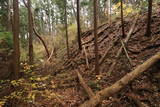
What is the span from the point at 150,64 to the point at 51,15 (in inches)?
1066

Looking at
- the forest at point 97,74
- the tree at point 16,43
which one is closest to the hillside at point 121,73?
the forest at point 97,74

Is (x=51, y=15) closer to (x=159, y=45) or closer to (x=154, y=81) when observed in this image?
(x=159, y=45)

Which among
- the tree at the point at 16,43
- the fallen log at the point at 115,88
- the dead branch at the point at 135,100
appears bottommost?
the dead branch at the point at 135,100

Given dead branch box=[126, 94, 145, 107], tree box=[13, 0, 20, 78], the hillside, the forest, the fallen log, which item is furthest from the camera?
tree box=[13, 0, 20, 78]

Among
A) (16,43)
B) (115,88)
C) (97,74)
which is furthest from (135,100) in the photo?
(16,43)

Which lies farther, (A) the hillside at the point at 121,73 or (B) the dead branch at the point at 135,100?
(A) the hillside at the point at 121,73

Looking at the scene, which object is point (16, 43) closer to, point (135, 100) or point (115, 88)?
point (115, 88)

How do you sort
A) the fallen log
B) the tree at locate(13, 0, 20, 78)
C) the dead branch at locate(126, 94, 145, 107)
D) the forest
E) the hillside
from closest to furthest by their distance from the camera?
1. the fallen log
2. the dead branch at locate(126, 94, 145, 107)
3. the forest
4. the hillside
5. the tree at locate(13, 0, 20, 78)

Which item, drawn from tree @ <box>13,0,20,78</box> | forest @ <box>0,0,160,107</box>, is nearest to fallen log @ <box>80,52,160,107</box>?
forest @ <box>0,0,160,107</box>

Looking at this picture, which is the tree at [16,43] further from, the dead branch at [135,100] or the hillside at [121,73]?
the dead branch at [135,100]

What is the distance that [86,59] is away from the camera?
11.7 m

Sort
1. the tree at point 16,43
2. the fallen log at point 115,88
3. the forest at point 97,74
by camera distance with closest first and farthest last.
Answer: the fallen log at point 115,88
the forest at point 97,74
the tree at point 16,43

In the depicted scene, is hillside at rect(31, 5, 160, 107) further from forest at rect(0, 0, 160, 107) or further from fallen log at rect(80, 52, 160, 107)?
fallen log at rect(80, 52, 160, 107)

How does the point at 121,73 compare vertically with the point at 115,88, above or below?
below
